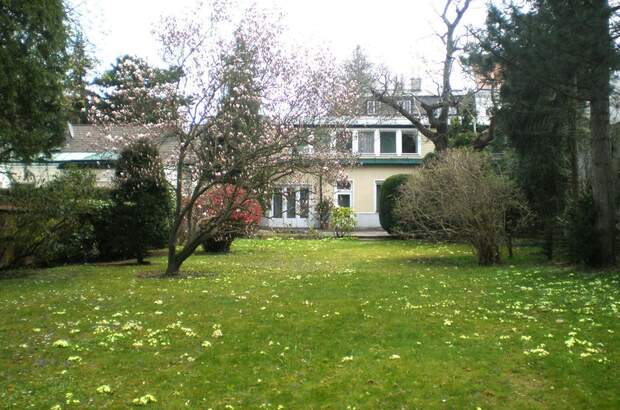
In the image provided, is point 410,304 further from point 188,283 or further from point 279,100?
point 279,100

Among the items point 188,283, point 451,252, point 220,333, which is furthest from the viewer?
point 451,252

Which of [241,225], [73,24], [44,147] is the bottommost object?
[241,225]

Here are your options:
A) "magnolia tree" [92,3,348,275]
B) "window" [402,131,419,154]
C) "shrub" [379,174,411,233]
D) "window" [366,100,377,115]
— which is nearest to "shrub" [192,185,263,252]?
"magnolia tree" [92,3,348,275]

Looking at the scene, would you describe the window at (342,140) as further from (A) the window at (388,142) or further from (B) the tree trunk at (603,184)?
(A) the window at (388,142)

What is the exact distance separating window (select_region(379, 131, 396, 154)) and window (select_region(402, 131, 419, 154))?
2.49ft

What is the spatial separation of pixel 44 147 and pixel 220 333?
27.3ft

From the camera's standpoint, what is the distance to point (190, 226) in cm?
1441

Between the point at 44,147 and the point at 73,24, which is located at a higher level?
the point at 73,24

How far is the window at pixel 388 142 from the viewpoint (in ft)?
128

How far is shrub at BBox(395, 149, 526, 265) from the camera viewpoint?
49.5 ft

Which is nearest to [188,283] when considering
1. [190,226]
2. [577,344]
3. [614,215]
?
[190,226]

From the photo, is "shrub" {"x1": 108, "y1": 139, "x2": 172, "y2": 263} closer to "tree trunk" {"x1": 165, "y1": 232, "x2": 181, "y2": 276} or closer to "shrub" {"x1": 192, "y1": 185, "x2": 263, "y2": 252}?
"shrub" {"x1": 192, "y1": 185, "x2": 263, "y2": 252}

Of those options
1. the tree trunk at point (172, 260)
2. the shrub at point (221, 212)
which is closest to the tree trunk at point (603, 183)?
the shrub at point (221, 212)

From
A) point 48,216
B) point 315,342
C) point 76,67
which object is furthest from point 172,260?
point 315,342
